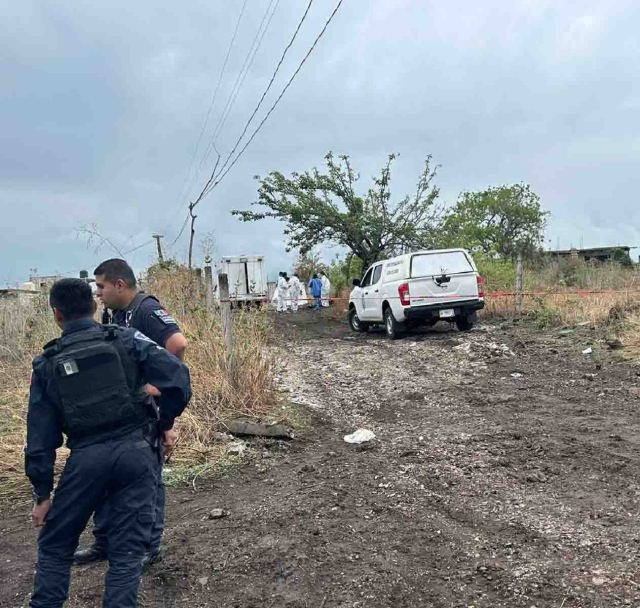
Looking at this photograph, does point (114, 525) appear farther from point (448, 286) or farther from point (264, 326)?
point (448, 286)

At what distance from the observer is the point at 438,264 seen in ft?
38.3

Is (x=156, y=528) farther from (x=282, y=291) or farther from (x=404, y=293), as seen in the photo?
(x=282, y=291)

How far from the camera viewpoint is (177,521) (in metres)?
3.93

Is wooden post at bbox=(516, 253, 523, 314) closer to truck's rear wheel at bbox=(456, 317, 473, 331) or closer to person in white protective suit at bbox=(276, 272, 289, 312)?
truck's rear wheel at bbox=(456, 317, 473, 331)

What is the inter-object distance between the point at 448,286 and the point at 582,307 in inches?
103

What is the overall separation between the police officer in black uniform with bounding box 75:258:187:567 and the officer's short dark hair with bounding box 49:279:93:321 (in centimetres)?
61

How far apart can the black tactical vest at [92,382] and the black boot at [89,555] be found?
1139 mm

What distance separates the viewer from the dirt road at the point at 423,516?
9.48 feet

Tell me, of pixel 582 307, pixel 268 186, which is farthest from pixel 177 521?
pixel 268 186

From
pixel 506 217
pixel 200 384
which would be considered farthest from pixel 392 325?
pixel 506 217

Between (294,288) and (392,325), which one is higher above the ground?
(294,288)

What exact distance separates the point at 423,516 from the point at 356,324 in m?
11.2

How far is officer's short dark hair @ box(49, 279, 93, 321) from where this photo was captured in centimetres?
259

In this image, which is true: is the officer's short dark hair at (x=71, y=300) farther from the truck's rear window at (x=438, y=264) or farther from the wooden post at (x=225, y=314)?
the truck's rear window at (x=438, y=264)
